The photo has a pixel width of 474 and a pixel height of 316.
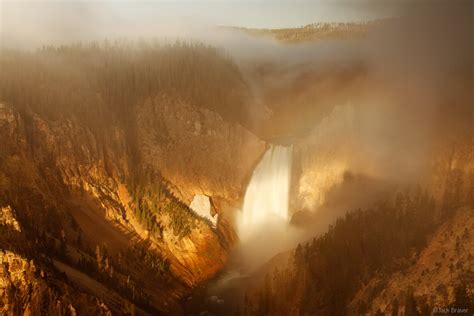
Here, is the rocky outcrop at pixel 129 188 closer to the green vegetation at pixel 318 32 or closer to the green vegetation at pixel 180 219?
the green vegetation at pixel 180 219

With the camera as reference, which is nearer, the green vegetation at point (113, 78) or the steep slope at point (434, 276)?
the steep slope at point (434, 276)

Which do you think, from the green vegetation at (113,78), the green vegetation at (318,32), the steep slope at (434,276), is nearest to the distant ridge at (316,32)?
the green vegetation at (318,32)

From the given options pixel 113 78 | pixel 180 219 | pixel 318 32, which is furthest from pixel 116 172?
pixel 318 32

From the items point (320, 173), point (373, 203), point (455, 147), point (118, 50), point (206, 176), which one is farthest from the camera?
point (118, 50)

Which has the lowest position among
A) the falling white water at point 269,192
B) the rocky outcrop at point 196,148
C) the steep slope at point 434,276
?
the steep slope at point 434,276

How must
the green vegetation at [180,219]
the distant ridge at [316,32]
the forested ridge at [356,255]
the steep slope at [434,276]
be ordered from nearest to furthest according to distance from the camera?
the steep slope at [434,276], the forested ridge at [356,255], the green vegetation at [180,219], the distant ridge at [316,32]

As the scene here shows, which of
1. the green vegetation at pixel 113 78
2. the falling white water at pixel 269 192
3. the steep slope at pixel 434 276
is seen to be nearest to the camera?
the steep slope at pixel 434 276

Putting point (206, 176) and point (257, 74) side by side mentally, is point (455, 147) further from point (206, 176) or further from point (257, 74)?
point (257, 74)

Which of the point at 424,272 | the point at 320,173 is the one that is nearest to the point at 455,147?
the point at 424,272
